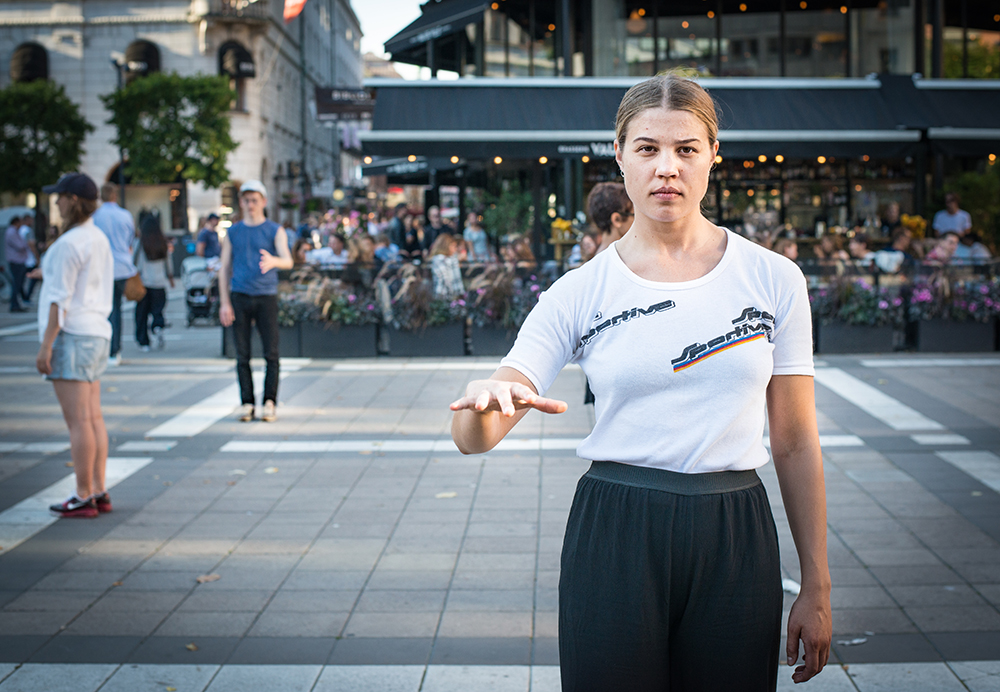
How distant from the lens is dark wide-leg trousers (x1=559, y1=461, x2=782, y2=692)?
2.07 meters

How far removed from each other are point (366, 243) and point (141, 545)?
8699 mm

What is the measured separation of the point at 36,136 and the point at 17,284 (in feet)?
62.3

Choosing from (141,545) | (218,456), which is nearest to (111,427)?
(218,456)

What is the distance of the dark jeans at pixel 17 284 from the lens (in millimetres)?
20875

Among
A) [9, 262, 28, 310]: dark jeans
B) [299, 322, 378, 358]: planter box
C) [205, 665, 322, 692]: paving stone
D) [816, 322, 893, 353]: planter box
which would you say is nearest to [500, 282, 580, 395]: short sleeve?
[205, 665, 322, 692]: paving stone

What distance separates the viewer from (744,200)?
20.6 metres

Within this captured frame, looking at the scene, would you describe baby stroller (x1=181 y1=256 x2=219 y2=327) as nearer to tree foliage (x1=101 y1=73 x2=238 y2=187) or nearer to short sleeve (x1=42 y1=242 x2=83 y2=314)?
short sleeve (x1=42 y1=242 x2=83 y2=314)

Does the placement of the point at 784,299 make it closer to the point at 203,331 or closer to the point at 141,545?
the point at 141,545

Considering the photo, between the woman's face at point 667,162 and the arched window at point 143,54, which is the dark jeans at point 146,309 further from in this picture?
the arched window at point 143,54

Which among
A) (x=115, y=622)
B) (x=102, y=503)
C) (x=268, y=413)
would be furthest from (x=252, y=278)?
(x=115, y=622)

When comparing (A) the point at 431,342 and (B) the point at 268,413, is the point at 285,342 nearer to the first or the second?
(A) the point at 431,342

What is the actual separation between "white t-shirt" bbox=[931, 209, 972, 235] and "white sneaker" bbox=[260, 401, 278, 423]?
10.9 meters

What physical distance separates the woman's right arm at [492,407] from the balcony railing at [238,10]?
158ft

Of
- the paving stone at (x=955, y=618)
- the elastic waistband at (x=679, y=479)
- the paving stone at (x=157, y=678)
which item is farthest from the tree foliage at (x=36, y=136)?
the elastic waistband at (x=679, y=479)
